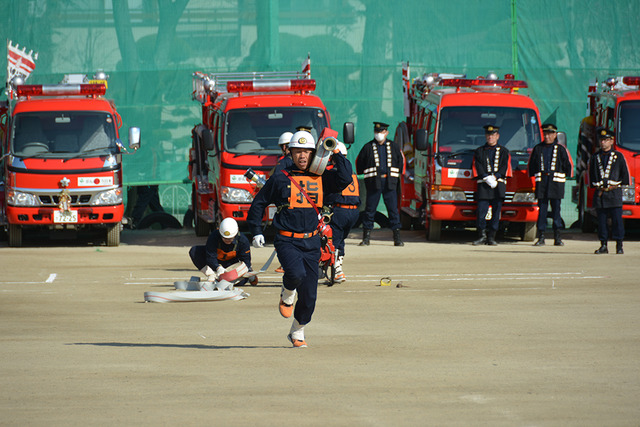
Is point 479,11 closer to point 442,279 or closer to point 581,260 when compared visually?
point 581,260

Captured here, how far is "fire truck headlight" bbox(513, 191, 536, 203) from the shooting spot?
63.8 ft

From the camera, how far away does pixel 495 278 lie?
1473cm

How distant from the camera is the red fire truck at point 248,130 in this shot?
1891 centimetres

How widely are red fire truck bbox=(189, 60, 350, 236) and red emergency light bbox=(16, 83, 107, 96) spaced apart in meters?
2.14

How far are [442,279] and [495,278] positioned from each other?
71cm

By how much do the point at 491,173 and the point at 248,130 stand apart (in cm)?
426

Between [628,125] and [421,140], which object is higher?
[628,125]

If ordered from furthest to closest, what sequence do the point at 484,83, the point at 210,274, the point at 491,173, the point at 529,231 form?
the point at 484,83
the point at 529,231
the point at 491,173
the point at 210,274

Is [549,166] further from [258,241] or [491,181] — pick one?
[258,241]

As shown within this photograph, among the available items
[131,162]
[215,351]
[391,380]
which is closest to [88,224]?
[131,162]

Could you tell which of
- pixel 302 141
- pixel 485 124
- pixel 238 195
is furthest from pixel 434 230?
pixel 302 141

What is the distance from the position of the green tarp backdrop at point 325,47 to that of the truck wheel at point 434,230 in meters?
5.27

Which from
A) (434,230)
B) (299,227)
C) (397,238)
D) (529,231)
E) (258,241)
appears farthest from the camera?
(434,230)

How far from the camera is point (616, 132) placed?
19531 mm
